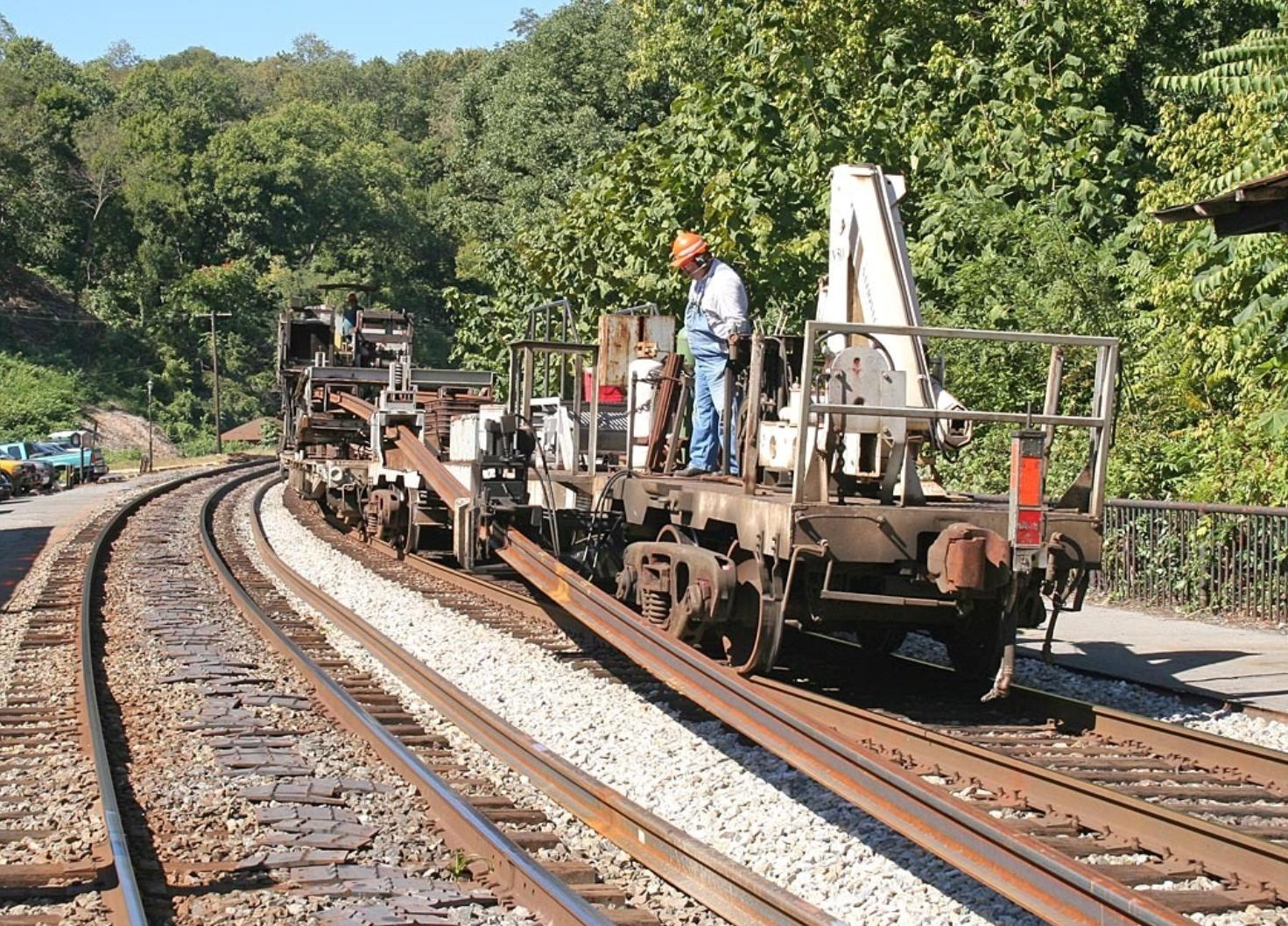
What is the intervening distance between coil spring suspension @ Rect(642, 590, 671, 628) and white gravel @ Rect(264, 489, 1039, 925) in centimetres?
51

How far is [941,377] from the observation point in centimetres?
977

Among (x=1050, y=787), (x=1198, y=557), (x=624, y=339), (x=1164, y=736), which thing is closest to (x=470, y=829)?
(x=1050, y=787)

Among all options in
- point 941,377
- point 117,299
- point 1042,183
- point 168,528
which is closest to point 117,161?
point 117,299

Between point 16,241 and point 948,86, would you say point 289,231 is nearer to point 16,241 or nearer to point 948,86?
point 16,241

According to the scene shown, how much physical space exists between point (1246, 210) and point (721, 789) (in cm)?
488

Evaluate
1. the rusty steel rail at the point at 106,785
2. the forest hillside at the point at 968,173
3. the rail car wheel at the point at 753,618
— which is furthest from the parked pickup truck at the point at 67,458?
the rail car wheel at the point at 753,618

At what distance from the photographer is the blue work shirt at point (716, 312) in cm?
980

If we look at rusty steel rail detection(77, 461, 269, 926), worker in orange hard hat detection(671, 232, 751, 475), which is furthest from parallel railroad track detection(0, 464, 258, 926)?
worker in orange hard hat detection(671, 232, 751, 475)

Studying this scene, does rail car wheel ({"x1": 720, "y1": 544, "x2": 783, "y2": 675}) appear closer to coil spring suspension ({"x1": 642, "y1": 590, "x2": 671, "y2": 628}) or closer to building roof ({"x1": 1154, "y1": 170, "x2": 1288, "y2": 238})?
coil spring suspension ({"x1": 642, "y1": 590, "x2": 671, "y2": 628})

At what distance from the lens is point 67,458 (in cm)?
4566

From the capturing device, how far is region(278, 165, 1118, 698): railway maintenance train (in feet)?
27.0

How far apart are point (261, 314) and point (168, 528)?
57.5 m

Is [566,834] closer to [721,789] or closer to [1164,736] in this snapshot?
[721,789]

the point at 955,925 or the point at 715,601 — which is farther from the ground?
the point at 715,601
